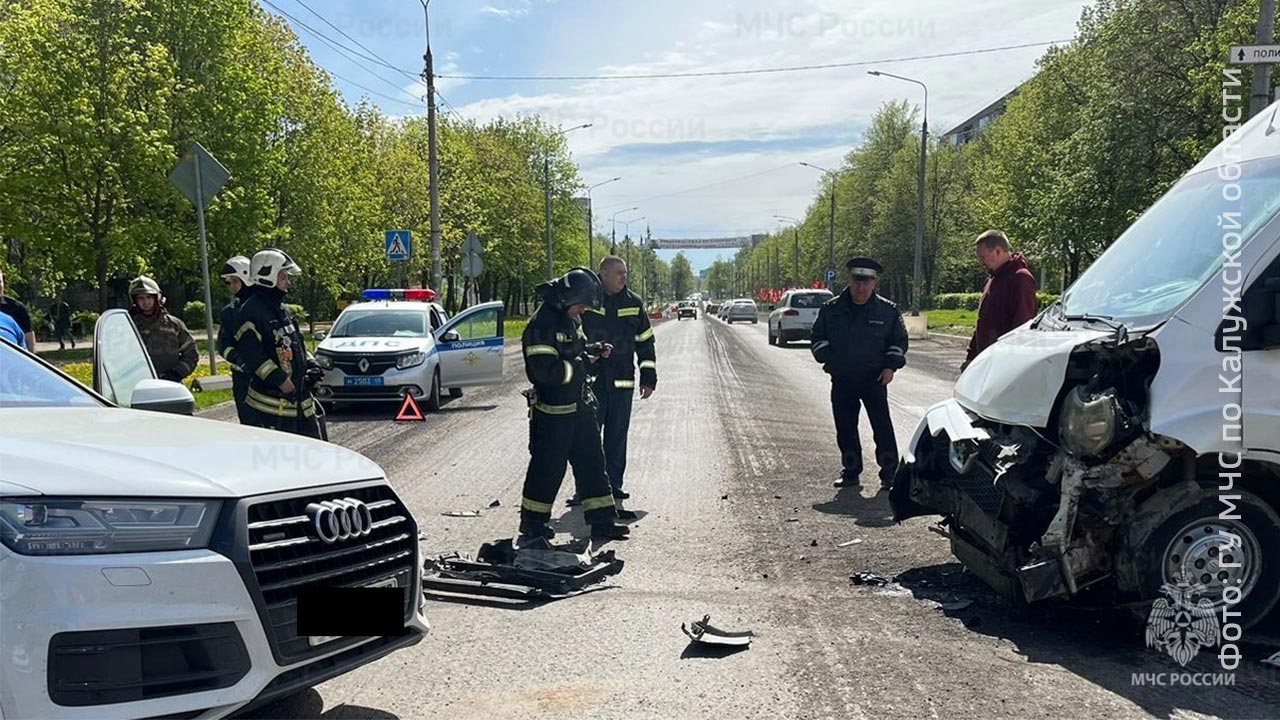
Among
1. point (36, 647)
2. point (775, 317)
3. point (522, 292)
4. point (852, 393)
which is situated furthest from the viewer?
point (522, 292)

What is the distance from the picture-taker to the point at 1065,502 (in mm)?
4207

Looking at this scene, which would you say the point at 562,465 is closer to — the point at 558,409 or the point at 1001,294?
the point at 558,409

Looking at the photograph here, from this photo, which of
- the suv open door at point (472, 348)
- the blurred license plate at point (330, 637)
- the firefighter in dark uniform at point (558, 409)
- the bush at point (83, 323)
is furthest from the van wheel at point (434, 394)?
the bush at point (83, 323)

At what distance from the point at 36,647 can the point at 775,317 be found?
29449 mm

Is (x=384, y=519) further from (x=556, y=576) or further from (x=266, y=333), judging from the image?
(x=266, y=333)

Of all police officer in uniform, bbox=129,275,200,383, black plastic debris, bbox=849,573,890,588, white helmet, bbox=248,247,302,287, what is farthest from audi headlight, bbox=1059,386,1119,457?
police officer in uniform, bbox=129,275,200,383

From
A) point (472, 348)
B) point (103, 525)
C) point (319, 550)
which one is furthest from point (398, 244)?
point (103, 525)

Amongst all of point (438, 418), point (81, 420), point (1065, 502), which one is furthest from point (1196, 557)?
point (438, 418)

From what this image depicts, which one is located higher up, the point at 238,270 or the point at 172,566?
the point at 238,270

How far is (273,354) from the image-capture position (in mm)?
6227

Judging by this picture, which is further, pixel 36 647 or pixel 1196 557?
pixel 1196 557

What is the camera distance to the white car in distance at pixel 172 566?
248cm

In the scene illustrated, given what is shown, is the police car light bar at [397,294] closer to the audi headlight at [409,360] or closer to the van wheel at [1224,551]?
the audi headlight at [409,360]

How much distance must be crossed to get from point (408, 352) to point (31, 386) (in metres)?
9.15
